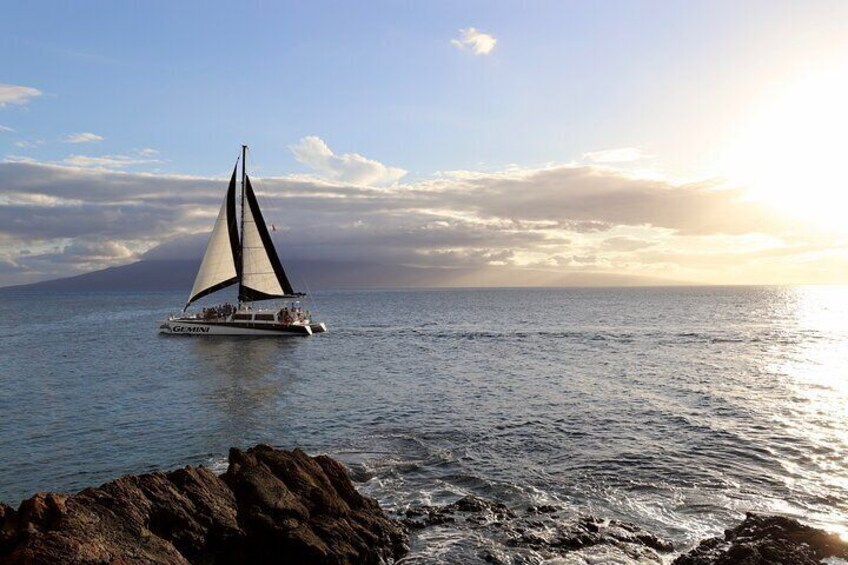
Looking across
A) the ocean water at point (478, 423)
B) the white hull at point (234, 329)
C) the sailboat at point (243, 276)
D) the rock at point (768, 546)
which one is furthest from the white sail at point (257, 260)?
the rock at point (768, 546)

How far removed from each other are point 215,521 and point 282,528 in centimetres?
146

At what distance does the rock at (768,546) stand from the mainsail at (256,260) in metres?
63.4

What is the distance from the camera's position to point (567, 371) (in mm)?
44938

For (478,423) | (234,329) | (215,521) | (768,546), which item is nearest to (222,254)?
(234,329)

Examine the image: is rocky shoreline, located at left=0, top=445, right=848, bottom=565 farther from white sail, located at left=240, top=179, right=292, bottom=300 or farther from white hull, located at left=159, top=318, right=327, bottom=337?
white sail, located at left=240, top=179, right=292, bottom=300

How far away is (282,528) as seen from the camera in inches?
523

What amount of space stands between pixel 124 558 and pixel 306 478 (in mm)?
5427

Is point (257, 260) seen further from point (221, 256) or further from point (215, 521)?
point (215, 521)

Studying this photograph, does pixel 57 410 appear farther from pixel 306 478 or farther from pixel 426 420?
pixel 306 478

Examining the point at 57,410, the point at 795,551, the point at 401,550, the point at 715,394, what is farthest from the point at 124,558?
the point at 715,394

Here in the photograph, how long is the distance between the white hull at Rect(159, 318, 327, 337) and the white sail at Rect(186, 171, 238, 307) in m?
3.21

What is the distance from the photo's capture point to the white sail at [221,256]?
235 feet

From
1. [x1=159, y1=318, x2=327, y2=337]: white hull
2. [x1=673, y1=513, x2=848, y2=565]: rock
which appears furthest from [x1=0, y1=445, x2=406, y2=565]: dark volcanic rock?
[x1=159, y1=318, x2=327, y2=337]: white hull

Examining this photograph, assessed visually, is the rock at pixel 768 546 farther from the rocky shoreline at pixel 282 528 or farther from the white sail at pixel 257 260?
the white sail at pixel 257 260
